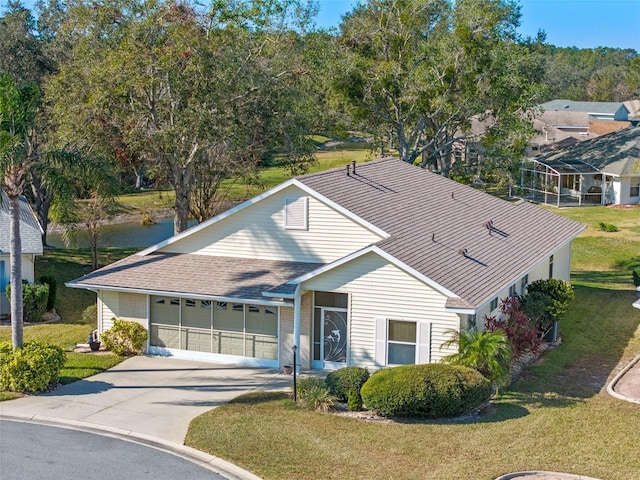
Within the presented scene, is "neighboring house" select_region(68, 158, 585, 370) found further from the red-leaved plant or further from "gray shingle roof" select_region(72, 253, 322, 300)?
the red-leaved plant

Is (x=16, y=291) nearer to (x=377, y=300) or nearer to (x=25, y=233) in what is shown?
(x=377, y=300)

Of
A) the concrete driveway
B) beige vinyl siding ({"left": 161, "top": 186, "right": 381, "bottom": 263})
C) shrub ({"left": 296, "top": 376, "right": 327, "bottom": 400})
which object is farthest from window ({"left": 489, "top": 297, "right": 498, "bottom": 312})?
the concrete driveway

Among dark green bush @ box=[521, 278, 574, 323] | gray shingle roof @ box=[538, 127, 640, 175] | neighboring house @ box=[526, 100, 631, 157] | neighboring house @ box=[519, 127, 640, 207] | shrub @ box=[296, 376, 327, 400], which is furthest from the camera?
neighboring house @ box=[526, 100, 631, 157]

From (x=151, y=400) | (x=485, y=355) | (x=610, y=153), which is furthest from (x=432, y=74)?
(x=151, y=400)

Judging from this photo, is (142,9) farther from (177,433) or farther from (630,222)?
(630,222)

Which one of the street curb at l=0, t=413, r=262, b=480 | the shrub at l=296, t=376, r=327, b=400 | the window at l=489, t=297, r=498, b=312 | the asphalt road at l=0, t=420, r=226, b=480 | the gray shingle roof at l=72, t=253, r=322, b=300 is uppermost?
the gray shingle roof at l=72, t=253, r=322, b=300
